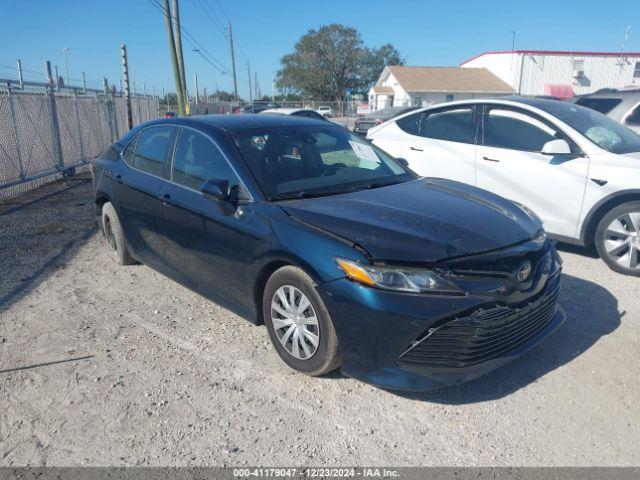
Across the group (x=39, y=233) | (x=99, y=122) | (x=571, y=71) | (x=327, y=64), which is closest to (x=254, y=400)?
(x=39, y=233)

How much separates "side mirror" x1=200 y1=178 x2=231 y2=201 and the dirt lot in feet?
3.48

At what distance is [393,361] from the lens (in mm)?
2764

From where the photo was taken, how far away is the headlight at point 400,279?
8.90 ft

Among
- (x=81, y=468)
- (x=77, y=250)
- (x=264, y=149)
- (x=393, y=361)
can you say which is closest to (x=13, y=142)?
(x=77, y=250)

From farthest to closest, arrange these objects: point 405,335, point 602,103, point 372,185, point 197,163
A: point 602,103 → point 197,163 → point 372,185 → point 405,335

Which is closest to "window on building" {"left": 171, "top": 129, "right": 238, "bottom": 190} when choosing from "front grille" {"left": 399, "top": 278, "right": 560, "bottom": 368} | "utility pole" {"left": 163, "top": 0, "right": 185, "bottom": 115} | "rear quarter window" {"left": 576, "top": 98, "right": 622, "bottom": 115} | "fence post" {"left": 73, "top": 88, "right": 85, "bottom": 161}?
"front grille" {"left": 399, "top": 278, "right": 560, "bottom": 368}

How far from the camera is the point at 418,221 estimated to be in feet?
10.1

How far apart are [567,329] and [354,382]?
1.75 m

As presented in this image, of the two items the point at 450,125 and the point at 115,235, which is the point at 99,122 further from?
the point at 450,125

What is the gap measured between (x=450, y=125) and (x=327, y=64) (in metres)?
78.8

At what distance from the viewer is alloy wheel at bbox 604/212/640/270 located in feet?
15.8

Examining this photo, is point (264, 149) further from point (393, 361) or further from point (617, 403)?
point (617, 403)

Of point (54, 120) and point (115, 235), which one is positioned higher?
point (54, 120)

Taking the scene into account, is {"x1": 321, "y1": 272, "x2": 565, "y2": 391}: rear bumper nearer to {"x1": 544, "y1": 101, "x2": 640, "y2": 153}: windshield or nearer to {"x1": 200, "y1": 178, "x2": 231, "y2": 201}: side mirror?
{"x1": 200, "y1": 178, "x2": 231, "y2": 201}: side mirror
